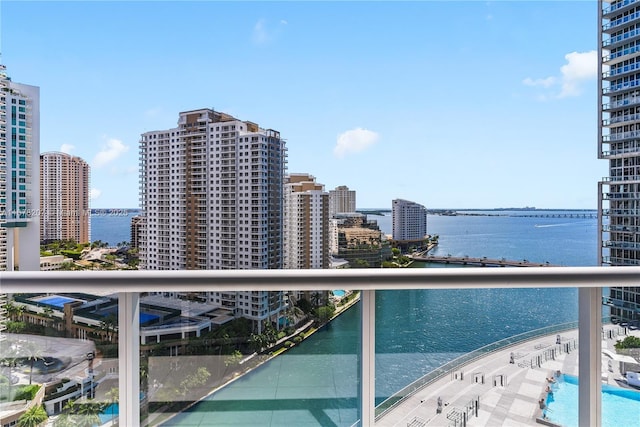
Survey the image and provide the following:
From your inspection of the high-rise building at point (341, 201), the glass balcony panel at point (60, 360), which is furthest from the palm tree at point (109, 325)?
the high-rise building at point (341, 201)

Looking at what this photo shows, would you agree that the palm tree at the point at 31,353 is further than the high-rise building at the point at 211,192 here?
No

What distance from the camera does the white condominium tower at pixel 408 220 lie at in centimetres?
1156

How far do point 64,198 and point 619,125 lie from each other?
13.2 metres

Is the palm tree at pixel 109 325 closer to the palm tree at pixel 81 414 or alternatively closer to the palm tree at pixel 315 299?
the palm tree at pixel 81 414

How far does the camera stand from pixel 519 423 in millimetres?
1138

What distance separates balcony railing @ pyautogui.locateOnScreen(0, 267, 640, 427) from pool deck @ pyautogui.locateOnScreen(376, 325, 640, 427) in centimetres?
9

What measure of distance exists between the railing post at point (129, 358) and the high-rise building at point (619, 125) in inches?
317

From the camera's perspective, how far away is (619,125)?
26.6 feet

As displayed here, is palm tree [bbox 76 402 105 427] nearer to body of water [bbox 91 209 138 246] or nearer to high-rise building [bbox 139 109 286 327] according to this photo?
high-rise building [bbox 139 109 286 327]

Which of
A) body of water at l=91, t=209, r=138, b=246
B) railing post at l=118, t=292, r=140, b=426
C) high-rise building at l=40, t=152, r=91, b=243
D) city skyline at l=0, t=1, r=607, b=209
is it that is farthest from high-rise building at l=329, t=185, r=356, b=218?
railing post at l=118, t=292, r=140, b=426

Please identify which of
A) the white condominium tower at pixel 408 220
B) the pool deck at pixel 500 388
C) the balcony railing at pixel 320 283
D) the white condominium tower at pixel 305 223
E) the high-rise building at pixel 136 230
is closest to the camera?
the balcony railing at pixel 320 283

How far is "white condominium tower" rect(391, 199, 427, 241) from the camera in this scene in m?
11.6

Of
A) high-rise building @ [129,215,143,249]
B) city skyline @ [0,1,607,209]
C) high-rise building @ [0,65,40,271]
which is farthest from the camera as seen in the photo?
city skyline @ [0,1,607,209]

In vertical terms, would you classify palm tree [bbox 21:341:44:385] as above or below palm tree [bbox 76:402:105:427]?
above
